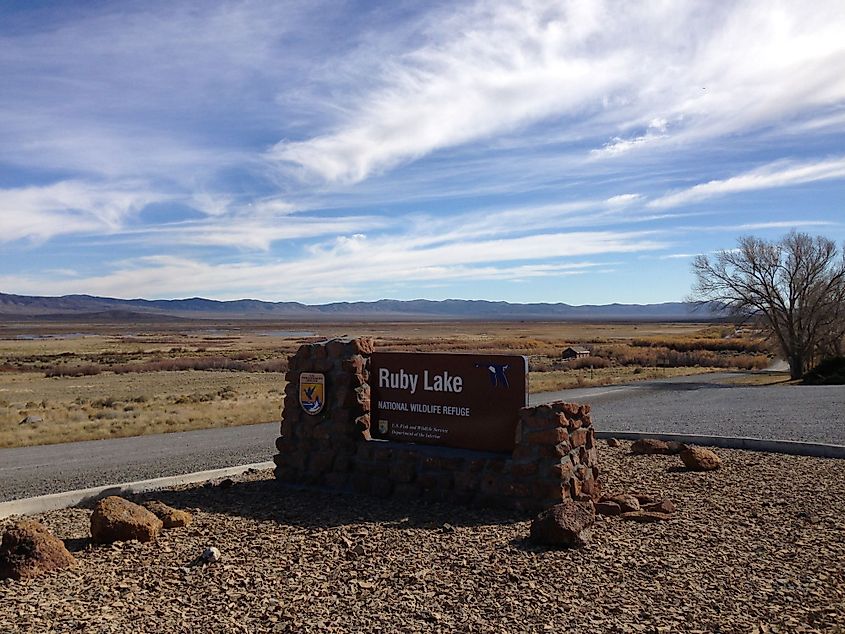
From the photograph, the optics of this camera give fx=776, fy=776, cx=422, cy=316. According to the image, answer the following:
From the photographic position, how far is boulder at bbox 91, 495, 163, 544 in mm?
6773

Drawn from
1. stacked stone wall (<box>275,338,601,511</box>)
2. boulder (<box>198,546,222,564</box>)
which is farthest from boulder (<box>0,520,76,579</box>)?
stacked stone wall (<box>275,338,601,511</box>)

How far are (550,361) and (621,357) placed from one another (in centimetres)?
557

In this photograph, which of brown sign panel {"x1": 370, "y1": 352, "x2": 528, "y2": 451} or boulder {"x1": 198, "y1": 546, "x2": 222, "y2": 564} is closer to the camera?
boulder {"x1": 198, "y1": 546, "x2": 222, "y2": 564}

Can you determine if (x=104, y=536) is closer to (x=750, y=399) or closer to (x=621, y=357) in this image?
(x=750, y=399)

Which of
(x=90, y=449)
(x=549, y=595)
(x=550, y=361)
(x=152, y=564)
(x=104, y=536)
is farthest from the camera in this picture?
(x=550, y=361)

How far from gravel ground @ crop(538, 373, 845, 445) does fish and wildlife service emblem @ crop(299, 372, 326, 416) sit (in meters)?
7.32

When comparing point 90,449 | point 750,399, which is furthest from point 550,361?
point 90,449

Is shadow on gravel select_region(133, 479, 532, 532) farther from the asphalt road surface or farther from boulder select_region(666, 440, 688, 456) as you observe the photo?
boulder select_region(666, 440, 688, 456)

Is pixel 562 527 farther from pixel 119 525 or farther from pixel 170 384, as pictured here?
pixel 170 384

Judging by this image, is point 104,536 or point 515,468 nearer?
point 104,536

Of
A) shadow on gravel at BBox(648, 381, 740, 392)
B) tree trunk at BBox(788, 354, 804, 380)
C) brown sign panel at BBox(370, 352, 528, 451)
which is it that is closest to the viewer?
brown sign panel at BBox(370, 352, 528, 451)

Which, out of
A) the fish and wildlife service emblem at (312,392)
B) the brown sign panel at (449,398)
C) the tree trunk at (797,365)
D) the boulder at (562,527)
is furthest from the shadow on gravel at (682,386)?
the boulder at (562,527)

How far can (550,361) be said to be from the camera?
47406mm

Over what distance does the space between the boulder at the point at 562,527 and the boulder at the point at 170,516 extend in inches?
130
